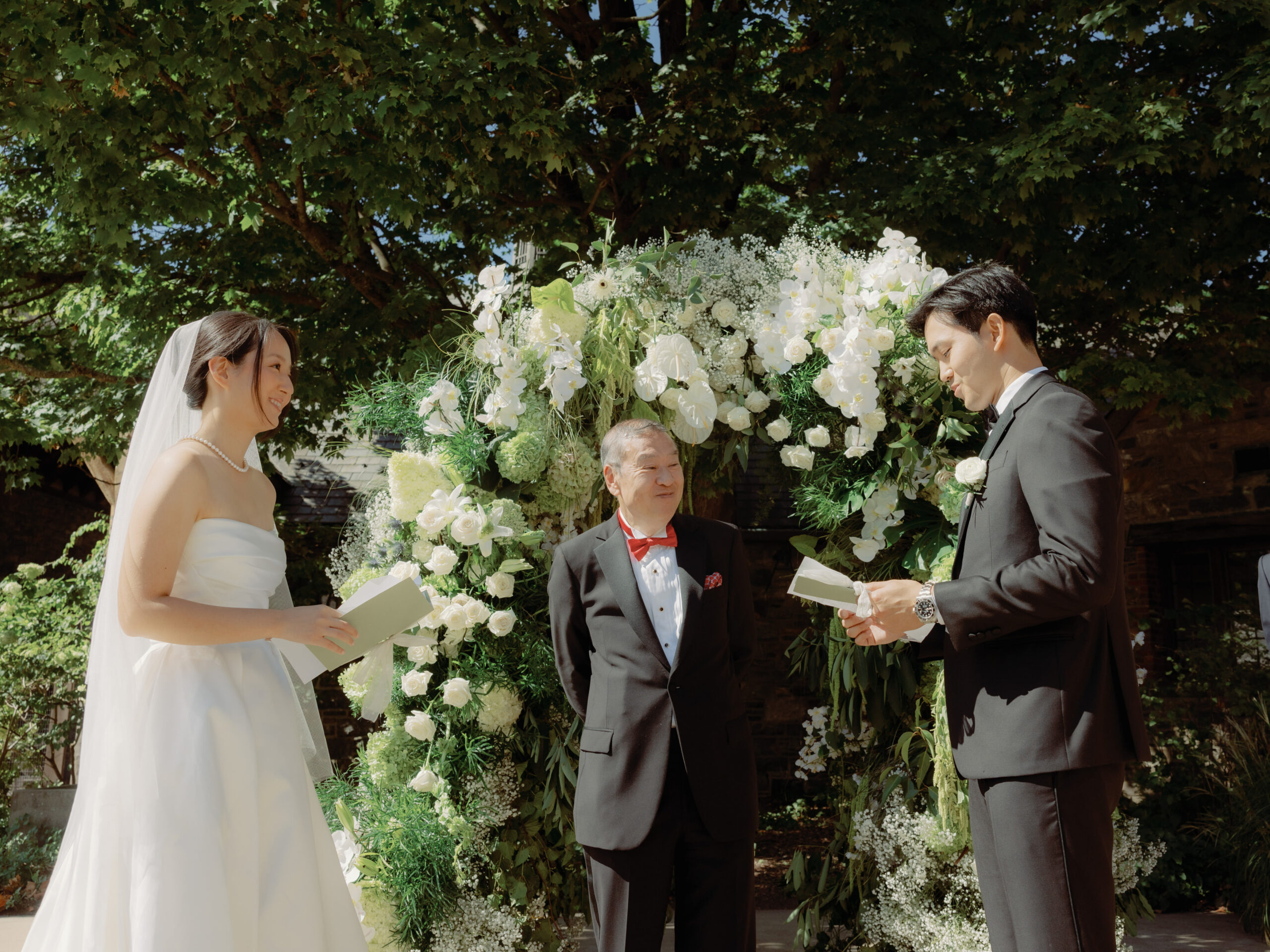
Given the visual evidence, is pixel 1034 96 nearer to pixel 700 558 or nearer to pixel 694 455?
pixel 694 455

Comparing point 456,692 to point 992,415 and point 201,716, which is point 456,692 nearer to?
point 201,716

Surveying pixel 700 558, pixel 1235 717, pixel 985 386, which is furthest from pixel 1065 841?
pixel 1235 717

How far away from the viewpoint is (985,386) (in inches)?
95.5

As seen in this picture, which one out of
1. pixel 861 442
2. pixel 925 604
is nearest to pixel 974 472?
pixel 925 604

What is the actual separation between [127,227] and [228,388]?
3667 mm

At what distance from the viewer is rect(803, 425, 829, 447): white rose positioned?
3.66 metres

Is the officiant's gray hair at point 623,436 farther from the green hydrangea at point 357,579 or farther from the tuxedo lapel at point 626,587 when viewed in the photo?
the green hydrangea at point 357,579

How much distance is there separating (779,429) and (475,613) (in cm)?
128

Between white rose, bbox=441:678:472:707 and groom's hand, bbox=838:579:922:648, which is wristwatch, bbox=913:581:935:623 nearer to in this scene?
groom's hand, bbox=838:579:922:648

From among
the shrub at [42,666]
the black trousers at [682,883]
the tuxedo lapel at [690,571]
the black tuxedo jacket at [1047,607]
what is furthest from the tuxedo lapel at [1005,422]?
the shrub at [42,666]

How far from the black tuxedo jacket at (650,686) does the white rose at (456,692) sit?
59 centimetres

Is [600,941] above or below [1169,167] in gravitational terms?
below

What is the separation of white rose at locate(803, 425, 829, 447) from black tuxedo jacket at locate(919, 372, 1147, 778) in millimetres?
1303

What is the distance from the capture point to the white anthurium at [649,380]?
362 centimetres
